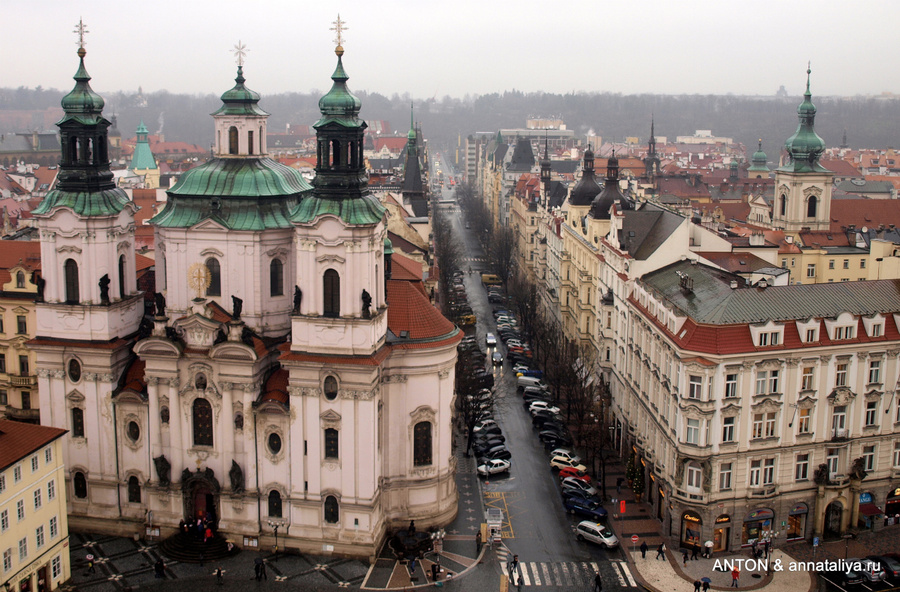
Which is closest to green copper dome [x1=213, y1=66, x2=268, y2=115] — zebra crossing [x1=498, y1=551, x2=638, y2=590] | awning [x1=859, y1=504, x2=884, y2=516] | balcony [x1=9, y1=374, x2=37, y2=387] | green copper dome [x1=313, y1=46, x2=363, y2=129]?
green copper dome [x1=313, y1=46, x2=363, y2=129]

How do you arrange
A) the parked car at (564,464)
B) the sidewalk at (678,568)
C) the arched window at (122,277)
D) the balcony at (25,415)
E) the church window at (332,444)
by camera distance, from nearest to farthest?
the sidewalk at (678,568) → the church window at (332,444) → the arched window at (122,277) → the parked car at (564,464) → the balcony at (25,415)

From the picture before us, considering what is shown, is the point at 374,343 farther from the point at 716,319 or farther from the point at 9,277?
the point at 9,277

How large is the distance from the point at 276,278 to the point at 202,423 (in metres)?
10.1

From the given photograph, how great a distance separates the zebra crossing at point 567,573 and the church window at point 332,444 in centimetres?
1187

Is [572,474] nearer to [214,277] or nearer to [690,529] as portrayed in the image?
[690,529]

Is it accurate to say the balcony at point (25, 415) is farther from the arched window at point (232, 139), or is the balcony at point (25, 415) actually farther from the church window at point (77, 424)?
the arched window at point (232, 139)

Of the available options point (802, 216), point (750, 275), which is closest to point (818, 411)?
point (750, 275)

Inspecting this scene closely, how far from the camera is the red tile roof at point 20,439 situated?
50737mm

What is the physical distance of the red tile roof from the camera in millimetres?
50737

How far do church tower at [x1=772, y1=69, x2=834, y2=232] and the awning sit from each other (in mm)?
53205

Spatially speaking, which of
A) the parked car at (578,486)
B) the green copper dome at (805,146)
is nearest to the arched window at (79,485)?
the parked car at (578,486)

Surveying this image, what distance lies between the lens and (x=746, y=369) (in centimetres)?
5891

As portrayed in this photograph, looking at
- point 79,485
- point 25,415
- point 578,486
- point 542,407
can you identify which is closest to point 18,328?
point 25,415

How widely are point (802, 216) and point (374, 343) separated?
7169 centimetres
